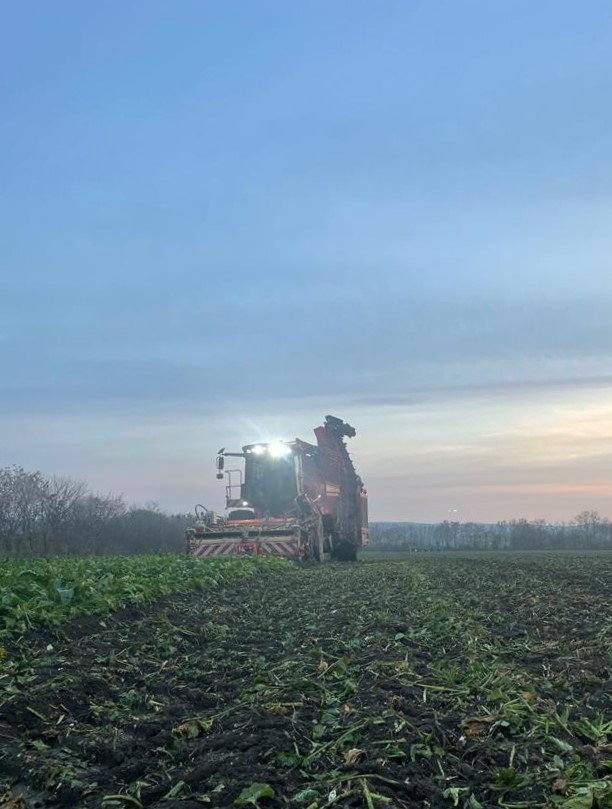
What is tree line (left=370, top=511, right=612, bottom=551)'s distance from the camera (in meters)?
84.8

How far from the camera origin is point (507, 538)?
87250 mm

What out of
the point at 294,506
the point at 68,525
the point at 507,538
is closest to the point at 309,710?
the point at 294,506

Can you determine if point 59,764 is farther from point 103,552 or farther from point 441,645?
point 103,552

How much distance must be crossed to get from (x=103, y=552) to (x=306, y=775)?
43.8 meters

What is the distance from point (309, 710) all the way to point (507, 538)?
85.3 meters

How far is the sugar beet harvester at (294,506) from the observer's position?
2494cm

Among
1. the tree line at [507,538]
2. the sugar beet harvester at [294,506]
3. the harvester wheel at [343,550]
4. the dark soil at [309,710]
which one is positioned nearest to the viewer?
the dark soil at [309,710]

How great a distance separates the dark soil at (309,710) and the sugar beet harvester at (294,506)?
13859 mm

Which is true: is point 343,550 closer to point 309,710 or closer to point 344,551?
point 344,551

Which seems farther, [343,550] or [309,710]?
[343,550]

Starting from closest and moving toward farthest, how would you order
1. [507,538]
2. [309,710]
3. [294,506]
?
1. [309,710]
2. [294,506]
3. [507,538]

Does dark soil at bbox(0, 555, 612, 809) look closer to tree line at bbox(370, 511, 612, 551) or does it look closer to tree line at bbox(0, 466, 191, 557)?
tree line at bbox(0, 466, 191, 557)

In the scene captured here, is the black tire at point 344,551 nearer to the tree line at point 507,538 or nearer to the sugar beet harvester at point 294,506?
the sugar beet harvester at point 294,506

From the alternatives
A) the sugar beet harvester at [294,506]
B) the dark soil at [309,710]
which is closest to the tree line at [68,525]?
the sugar beet harvester at [294,506]
